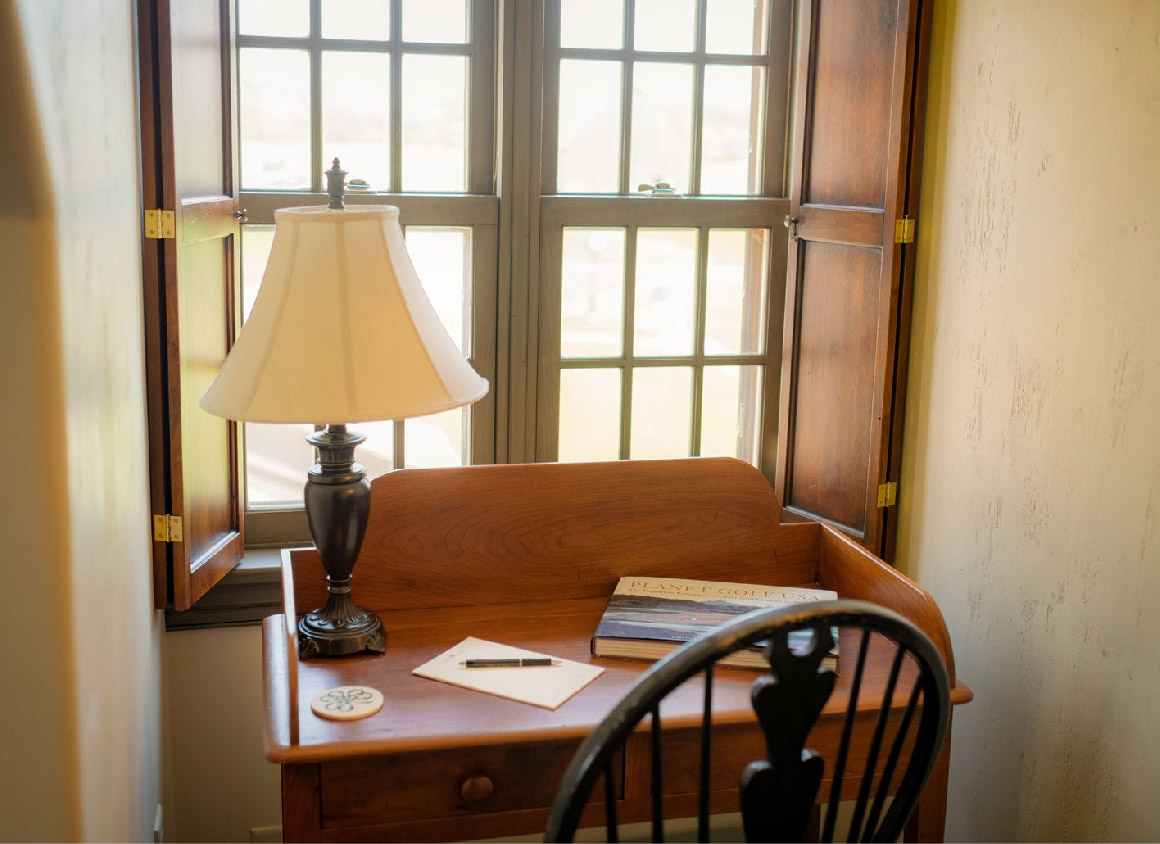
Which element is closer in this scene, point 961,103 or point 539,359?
point 961,103

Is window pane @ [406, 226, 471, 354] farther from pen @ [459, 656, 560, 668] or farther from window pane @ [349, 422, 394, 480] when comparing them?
pen @ [459, 656, 560, 668]

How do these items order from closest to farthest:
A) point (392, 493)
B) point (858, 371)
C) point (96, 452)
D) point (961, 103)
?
point (96, 452) → point (392, 493) → point (961, 103) → point (858, 371)

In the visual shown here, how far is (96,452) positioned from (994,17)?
5.50 feet

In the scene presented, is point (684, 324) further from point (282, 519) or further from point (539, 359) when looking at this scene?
point (282, 519)

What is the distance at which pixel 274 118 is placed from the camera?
8.20 ft

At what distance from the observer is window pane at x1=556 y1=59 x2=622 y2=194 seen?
8.62ft

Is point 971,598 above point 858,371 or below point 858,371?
below

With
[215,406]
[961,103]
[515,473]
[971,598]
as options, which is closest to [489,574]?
[515,473]

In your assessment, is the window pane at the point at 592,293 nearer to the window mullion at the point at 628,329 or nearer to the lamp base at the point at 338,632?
the window mullion at the point at 628,329

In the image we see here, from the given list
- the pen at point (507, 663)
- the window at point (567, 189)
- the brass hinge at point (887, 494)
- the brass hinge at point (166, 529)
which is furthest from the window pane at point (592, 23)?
the pen at point (507, 663)

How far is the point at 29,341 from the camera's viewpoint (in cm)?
141

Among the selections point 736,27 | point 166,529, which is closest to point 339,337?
point 166,529

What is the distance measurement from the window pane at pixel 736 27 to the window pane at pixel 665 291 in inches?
16.4

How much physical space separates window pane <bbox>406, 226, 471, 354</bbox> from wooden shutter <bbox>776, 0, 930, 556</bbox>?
0.71 metres
